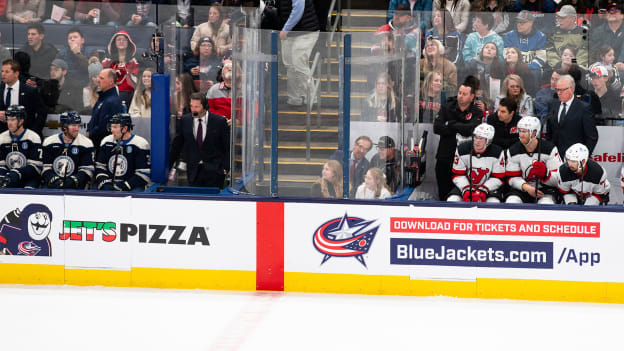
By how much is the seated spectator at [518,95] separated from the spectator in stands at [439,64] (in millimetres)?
422

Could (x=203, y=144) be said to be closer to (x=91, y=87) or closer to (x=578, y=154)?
(x=91, y=87)

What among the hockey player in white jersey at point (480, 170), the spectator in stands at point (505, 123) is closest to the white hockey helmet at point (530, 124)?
the spectator in stands at point (505, 123)

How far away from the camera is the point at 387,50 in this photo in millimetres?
7797

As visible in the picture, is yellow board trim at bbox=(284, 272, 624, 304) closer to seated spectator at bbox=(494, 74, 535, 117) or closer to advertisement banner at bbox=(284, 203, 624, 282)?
advertisement banner at bbox=(284, 203, 624, 282)

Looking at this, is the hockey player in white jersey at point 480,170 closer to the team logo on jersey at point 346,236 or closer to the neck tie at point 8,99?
the team logo on jersey at point 346,236

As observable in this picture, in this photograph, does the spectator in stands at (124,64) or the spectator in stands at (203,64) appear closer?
the spectator in stands at (203,64)

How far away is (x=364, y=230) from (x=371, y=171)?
0.50m

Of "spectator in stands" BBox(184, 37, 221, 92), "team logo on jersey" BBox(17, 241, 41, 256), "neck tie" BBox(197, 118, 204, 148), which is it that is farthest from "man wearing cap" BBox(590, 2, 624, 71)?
"team logo on jersey" BBox(17, 241, 41, 256)

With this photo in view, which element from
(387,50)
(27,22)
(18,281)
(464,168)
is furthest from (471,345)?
(27,22)

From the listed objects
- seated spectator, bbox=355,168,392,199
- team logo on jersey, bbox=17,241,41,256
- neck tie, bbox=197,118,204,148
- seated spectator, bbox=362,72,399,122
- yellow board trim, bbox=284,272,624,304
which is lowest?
yellow board trim, bbox=284,272,624,304

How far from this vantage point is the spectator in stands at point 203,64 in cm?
835

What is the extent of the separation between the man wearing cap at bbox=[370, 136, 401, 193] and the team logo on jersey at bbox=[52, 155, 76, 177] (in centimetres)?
262

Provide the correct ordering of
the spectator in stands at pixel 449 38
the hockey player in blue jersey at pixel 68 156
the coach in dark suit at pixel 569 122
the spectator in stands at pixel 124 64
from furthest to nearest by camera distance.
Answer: the spectator in stands at pixel 124 64, the hockey player in blue jersey at pixel 68 156, the spectator in stands at pixel 449 38, the coach in dark suit at pixel 569 122

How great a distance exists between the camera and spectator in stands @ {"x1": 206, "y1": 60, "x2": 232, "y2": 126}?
8273 millimetres
